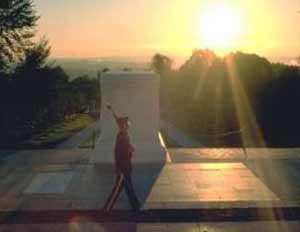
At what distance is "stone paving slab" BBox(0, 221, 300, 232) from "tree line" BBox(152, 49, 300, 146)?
44.0 ft

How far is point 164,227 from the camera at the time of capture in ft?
32.6

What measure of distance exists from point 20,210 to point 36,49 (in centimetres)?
2603

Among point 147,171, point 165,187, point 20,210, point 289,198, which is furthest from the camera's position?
point 147,171

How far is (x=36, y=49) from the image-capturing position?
35688mm

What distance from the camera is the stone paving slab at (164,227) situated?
32.0 feet

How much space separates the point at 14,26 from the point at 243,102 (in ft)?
43.0

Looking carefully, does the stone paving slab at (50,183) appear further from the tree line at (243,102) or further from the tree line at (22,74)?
the tree line at (22,74)

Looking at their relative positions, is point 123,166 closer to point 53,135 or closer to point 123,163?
point 123,163

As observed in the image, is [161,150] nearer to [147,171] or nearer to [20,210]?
[147,171]

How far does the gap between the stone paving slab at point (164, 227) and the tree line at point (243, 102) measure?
13401mm

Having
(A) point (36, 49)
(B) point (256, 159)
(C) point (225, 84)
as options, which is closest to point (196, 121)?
(C) point (225, 84)

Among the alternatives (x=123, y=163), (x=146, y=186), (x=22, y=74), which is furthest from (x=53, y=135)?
(x=123, y=163)

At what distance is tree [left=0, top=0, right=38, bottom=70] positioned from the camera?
107ft

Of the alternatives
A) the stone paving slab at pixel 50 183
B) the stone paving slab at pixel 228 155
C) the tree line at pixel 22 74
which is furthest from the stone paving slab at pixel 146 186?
the tree line at pixel 22 74
